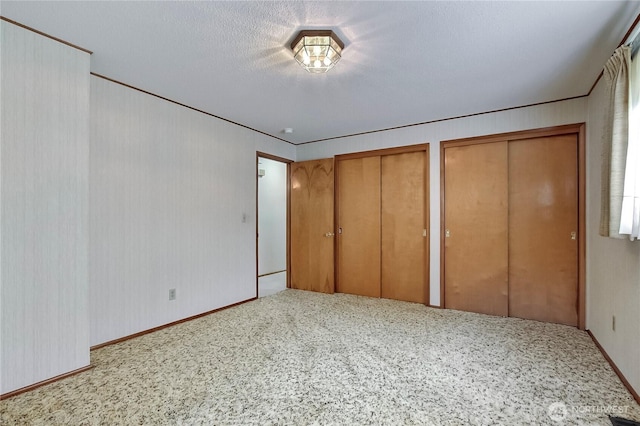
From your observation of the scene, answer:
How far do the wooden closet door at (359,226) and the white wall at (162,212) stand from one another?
138 cm

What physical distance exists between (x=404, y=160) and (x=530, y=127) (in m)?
1.46

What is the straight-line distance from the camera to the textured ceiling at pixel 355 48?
1.81 metres

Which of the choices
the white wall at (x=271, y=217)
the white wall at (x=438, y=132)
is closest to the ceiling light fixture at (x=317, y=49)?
the white wall at (x=438, y=132)

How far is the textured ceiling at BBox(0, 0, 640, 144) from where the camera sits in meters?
1.81

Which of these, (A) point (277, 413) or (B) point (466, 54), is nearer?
(A) point (277, 413)

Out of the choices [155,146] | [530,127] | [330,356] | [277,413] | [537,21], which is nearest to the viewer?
[277,413]

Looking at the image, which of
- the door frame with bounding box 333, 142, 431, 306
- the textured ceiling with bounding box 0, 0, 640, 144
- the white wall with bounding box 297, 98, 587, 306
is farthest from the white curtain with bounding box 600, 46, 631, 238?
the door frame with bounding box 333, 142, 431, 306

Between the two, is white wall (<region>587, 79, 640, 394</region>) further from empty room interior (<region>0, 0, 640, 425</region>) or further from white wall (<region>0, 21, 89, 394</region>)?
white wall (<region>0, 21, 89, 394</region>)

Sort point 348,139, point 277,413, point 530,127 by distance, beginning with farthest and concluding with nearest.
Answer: point 348,139 → point 530,127 → point 277,413

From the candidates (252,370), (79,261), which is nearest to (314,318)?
(252,370)

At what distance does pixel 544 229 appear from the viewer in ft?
11.0

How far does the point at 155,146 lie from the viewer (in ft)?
10.1

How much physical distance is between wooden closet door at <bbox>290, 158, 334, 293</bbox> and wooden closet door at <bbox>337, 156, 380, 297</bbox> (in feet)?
0.58

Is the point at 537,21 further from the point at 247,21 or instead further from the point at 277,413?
the point at 277,413
